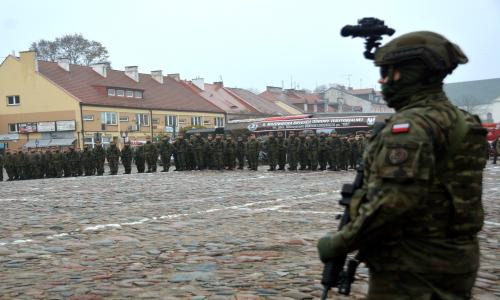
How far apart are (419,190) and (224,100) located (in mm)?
71794

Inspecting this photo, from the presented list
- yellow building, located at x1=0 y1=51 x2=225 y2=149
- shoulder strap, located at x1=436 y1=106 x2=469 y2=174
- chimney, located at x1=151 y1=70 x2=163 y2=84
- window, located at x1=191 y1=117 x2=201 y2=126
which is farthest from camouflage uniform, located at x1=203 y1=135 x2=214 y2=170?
chimney, located at x1=151 y1=70 x2=163 y2=84

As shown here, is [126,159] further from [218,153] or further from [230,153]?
[230,153]

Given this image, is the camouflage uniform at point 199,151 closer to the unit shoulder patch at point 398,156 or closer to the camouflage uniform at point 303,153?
the camouflage uniform at point 303,153

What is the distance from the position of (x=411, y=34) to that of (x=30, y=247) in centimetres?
660

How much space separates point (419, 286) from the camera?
2670 millimetres

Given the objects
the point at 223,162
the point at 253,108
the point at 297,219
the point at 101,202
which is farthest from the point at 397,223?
A: the point at 253,108

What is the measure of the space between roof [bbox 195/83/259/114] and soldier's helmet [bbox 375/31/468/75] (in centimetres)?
6787

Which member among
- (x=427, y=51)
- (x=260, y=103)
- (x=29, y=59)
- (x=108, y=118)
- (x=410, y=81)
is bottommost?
(x=410, y=81)

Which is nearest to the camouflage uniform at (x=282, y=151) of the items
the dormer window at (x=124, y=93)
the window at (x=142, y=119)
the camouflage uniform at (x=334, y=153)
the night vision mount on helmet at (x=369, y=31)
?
the camouflage uniform at (x=334, y=153)

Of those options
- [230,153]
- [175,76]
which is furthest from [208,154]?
[175,76]

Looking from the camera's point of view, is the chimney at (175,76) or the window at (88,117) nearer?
the window at (88,117)

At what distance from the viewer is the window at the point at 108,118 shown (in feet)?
181

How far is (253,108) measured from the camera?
7356cm

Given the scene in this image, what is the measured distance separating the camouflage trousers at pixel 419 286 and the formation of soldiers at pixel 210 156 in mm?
22845
